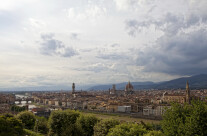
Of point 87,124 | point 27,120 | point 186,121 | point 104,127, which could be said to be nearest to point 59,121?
point 87,124

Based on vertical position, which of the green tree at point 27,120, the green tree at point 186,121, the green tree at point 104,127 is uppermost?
the green tree at point 186,121

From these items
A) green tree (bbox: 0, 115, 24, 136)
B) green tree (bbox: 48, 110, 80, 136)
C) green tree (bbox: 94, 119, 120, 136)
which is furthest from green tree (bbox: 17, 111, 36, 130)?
green tree (bbox: 94, 119, 120, 136)

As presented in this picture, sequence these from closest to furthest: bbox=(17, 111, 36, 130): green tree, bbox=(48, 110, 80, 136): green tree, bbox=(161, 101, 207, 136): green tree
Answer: bbox=(161, 101, 207, 136): green tree < bbox=(48, 110, 80, 136): green tree < bbox=(17, 111, 36, 130): green tree

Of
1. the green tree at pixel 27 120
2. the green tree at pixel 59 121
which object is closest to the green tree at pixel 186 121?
the green tree at pixel 59 121

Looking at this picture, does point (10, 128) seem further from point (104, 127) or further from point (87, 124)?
Answer: point (87, 124)

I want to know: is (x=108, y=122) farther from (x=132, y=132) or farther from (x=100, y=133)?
(x=132, y=132)

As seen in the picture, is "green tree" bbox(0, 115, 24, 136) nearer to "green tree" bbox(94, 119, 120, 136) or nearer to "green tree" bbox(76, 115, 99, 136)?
"green tree" bbox(76, 115, 99, 136)

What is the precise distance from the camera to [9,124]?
1662cm

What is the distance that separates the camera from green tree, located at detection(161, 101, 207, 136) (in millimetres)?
10977

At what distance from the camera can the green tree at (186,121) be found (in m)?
11.0

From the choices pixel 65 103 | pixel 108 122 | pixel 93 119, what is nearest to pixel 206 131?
pixel 108 122


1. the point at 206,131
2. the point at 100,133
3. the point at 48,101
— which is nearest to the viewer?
the point at 206,131

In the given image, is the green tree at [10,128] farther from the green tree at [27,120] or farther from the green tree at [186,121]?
the green tree at [186,121]

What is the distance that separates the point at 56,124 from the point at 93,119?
14.0 ft
